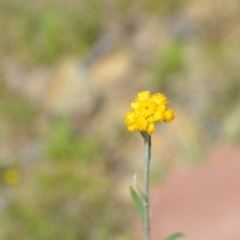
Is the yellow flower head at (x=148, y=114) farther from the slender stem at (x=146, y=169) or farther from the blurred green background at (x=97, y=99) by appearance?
the blurred green background at (x=97, y=99)

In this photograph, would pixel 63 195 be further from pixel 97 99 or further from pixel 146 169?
pixel 146 169

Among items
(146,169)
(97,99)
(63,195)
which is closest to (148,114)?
(146,169)

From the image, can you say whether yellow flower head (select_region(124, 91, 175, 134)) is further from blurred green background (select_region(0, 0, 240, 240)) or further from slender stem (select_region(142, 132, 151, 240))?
blurred green background (select_region(0, 0, 240, 240))

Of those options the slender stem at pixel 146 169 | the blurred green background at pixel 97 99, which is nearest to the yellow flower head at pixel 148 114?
the slender stem at pixel 146 169

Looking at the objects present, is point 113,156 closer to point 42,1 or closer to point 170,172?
point 170,172

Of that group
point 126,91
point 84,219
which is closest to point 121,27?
point 126,91
